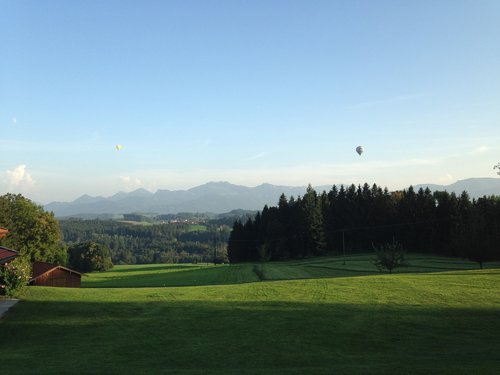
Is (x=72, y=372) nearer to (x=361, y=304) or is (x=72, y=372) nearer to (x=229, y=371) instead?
(x=229, y=371)

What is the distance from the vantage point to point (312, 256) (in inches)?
4077

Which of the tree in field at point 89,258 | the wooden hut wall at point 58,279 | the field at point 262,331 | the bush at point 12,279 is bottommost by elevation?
the tree in field at point 89,258

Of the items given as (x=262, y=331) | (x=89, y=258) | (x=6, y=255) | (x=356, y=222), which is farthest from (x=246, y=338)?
(x=89, y=258)

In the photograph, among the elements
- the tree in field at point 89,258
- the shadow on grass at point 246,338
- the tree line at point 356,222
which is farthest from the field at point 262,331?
the tree in field at point 89,258

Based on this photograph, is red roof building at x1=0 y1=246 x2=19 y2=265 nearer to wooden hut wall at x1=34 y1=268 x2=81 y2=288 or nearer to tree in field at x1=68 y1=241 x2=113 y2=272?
wooden hut wall at x1=34 y1=268 x2=81 y2=288

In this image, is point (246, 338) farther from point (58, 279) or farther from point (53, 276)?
point (58, 279)

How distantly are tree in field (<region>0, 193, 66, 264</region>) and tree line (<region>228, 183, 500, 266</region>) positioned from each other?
133 ft

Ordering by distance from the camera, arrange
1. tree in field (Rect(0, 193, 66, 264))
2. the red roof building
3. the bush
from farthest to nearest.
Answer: tree in field (Rect(0, 193, 66, 264)) → the bush → the red roof building

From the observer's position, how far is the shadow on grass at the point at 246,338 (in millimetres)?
14406

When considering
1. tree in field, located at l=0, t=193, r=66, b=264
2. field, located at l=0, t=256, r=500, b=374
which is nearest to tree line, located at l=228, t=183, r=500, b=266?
tree in field, located at l=0, t=193, r=66, b=264

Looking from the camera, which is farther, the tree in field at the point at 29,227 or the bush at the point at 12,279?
the tree in field at the point at 29,227

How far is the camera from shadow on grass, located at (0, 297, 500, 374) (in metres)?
14.4

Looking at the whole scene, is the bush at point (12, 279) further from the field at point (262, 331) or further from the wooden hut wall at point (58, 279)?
the wooden hut wall at point (58, 279)

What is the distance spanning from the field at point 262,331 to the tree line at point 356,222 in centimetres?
6307
